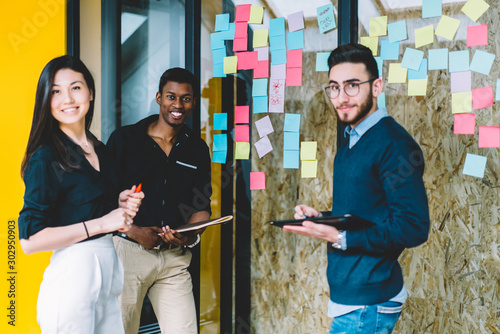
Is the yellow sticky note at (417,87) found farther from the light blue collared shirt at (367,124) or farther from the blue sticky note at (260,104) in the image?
the blue sticky note at (260,104)

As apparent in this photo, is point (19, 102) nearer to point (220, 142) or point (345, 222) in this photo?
point (220, 142)

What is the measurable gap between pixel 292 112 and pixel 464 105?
0.95 meters

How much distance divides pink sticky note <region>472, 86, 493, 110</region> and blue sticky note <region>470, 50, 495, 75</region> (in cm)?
8

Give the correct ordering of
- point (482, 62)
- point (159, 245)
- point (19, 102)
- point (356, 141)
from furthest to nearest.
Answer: point (19, 102)
point (159, 245)
point (482, 62)
point (356, 141)

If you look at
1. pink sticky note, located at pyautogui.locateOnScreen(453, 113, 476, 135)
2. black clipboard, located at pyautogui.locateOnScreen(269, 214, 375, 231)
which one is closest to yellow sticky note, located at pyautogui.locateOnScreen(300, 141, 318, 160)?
pink sticky note, located at pyautogui.locateOnScreen(453, 113, 476, 135)

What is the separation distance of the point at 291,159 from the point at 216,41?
87 cm

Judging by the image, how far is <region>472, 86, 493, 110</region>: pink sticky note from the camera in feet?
8.10

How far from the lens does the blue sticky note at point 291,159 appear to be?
10.1 feet

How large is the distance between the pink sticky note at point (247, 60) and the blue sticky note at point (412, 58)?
34.9 inches

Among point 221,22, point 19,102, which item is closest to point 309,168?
point 221,22

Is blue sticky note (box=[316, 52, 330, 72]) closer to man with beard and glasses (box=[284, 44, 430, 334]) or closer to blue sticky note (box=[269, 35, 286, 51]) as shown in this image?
blue sticky note (box=[269, 35, 286, 51])

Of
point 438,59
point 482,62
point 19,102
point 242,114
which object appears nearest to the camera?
point 482,62

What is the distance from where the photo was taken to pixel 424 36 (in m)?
2.61

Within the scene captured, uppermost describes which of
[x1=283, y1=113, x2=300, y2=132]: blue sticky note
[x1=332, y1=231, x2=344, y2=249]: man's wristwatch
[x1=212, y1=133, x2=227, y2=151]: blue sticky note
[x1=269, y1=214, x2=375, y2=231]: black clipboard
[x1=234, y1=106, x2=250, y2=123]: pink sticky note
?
[x1=234, y1=106, x2=250, y2=123]: pink sticky note
